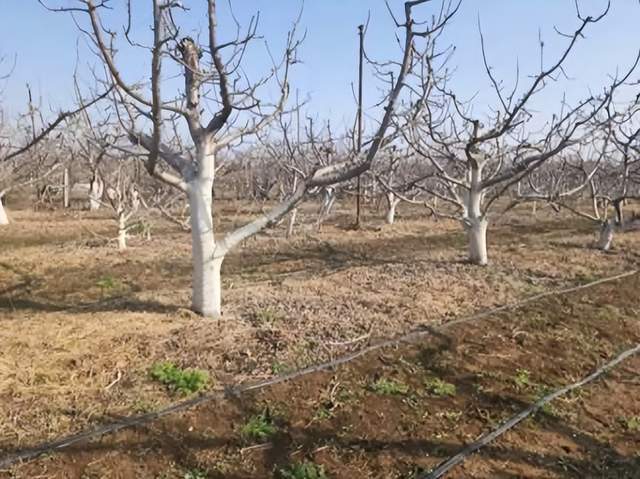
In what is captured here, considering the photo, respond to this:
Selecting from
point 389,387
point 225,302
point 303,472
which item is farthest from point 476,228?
point 303,472

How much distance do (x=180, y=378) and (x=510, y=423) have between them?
7.03 ft

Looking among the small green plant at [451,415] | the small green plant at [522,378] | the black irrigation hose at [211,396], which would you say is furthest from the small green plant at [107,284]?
the small green plant at [522,378]

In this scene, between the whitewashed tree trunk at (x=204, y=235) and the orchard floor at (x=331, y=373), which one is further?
the whitewashed tree trunk at (x=204, y=235)

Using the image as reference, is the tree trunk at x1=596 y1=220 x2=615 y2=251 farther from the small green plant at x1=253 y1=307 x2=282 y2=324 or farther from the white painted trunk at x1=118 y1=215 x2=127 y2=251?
the white painted trunk at x1=118 y1=215 x2=127 y2=251

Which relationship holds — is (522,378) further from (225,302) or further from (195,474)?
(225,302)

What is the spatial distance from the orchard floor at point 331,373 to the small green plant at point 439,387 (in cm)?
4

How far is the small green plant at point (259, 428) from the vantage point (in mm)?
2938

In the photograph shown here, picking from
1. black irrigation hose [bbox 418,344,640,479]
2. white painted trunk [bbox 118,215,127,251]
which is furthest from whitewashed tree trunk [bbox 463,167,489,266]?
white painted trunk [bbox 118,215,127,251]

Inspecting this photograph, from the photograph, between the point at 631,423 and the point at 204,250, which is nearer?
the point at 631,423

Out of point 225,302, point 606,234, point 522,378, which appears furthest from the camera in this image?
point 606,234

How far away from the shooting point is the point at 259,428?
9.84ft

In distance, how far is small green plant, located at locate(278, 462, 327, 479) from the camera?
2.63m

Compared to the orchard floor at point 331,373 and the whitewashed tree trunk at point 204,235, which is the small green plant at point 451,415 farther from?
the whitewashed tree trunk at point 204,235

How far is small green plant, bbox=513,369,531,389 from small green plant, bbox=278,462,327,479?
183 cm
